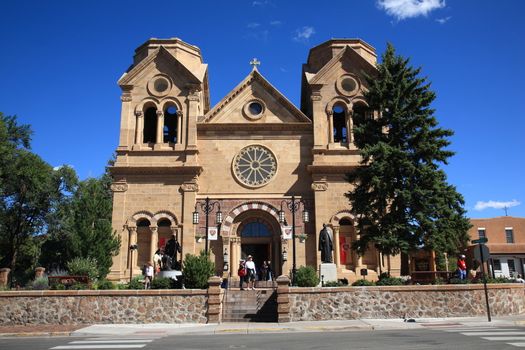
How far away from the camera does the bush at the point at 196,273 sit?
20594mm

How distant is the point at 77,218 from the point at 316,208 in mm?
16032

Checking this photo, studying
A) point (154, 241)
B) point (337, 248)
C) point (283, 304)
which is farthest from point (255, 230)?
point (283, 304)

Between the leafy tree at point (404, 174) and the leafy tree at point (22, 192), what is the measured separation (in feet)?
104

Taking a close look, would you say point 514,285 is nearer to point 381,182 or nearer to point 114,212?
point 381,182

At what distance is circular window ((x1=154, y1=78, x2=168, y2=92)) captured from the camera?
114ft

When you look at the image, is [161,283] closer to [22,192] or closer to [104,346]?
[104,346]

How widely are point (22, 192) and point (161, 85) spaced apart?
73.8ft

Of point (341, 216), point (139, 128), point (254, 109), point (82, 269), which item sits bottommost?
point (82, 269)

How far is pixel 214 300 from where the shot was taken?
1936 centimetres

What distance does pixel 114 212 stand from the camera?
31641mm

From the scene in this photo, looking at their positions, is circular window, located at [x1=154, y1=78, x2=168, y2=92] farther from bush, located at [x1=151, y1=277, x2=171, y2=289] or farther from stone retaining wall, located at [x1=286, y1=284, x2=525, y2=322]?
stone retaining wall, located at [x1=286, y1=284, x2=525, y2=322]

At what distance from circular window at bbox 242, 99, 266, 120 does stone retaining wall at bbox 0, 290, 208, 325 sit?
58.8ft

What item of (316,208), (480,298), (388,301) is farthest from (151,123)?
(480,298)

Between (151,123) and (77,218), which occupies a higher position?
(151,123)
